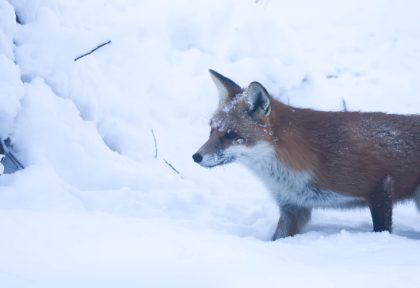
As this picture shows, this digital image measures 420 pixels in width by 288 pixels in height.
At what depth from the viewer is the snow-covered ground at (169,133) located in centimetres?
252

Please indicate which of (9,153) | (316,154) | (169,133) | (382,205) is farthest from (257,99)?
(169,133)

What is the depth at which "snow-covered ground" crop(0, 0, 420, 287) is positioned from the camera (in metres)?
2.52

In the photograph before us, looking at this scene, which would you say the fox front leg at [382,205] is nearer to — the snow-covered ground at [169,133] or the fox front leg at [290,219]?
the snow-covered ground at [169,133]

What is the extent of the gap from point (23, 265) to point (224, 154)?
2.03 m

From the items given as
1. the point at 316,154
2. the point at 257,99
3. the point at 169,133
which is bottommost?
the point at 169,133

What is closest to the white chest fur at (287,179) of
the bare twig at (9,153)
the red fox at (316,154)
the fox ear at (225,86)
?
the red fox at (316,154)

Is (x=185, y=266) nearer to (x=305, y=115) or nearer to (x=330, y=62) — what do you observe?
(x=305, y=115)

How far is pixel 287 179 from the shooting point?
4125 millimetres

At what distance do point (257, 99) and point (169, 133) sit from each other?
7.56 feet

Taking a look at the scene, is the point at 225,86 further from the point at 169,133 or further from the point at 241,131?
the point at 169,133

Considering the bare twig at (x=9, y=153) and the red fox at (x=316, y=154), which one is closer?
the red fox at (x=316, y=154)

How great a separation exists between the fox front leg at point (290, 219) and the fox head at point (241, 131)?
0.54 meters

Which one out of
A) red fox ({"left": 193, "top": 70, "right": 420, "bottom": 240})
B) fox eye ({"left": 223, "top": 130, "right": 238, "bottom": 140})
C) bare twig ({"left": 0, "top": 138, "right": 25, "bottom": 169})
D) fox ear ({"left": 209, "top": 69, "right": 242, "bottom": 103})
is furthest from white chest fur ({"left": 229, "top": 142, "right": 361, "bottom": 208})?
bare twig ({"left": 0, "top": 138, "right": 25, "bottom": 169})

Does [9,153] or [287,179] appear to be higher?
[287,179]
